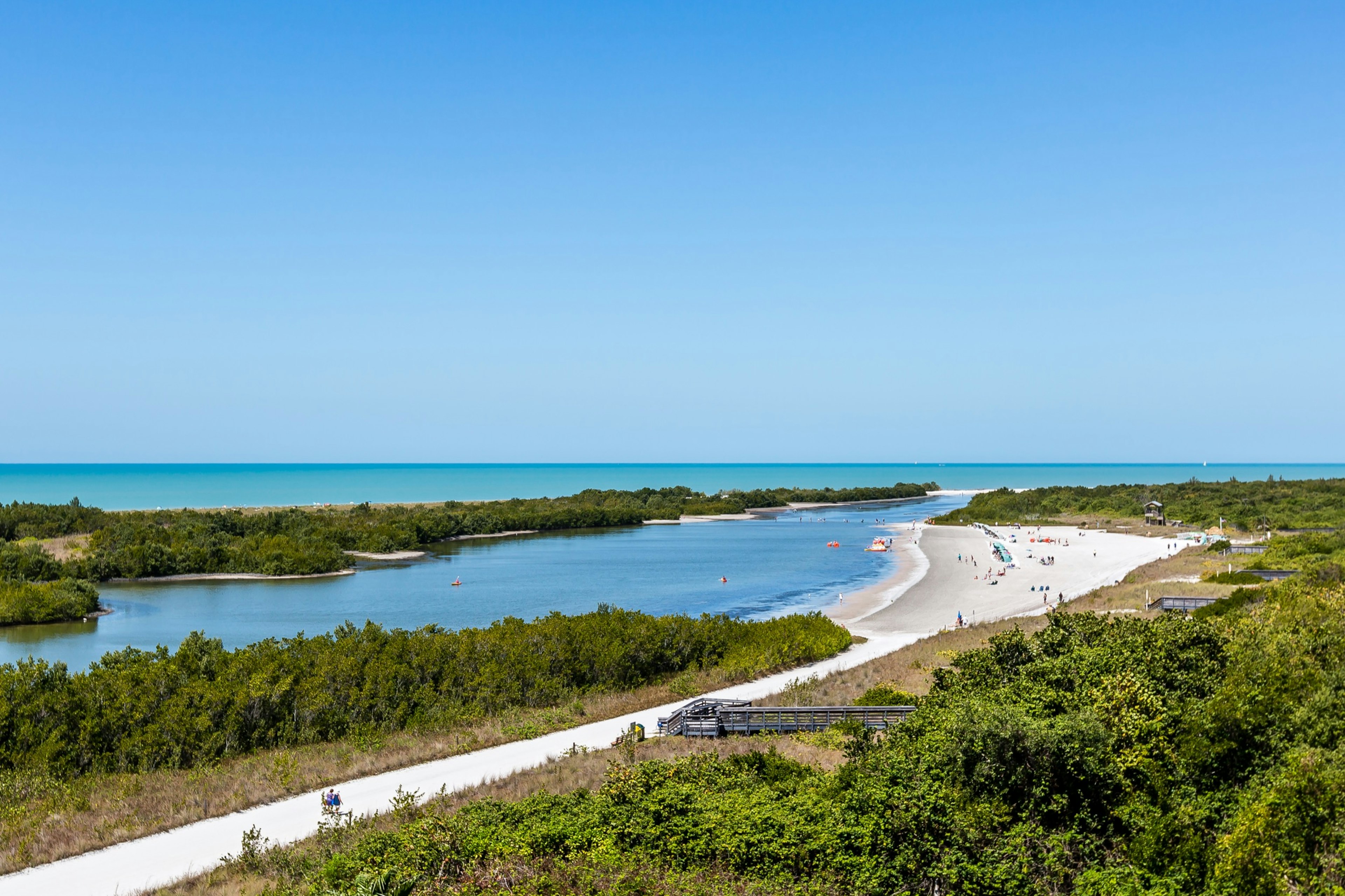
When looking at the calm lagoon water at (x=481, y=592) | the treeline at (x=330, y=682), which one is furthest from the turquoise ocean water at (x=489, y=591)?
the treeline at (x=330, y=682)

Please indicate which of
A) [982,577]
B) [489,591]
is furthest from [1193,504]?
[489,591]

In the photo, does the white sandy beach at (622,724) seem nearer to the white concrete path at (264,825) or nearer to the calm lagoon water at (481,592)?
the white concrete path at (264,825)

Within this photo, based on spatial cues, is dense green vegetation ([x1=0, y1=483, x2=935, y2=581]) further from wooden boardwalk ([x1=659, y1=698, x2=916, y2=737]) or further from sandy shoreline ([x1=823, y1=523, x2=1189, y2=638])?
wooden boardwalk ([x1=659, y1=698, x2=916, y2=737])

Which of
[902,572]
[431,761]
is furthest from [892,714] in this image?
[902,572]

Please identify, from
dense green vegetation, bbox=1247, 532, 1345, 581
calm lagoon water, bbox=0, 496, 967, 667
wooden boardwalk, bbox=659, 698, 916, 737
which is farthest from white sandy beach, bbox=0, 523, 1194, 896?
dense green vegetation, bbox=1247, 532, 1345, 581

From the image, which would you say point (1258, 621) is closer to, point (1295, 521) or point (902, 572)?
point (902, 572)

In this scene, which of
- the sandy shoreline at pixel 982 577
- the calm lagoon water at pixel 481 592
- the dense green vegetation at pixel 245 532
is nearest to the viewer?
the calm lagoon water at pixel 481 592
